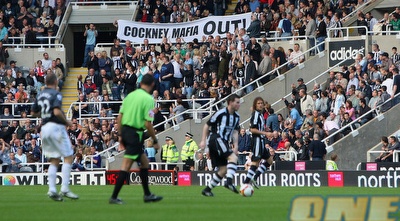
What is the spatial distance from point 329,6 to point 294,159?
9241 millimetres

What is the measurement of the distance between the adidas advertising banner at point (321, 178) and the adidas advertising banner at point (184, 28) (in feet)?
33.6

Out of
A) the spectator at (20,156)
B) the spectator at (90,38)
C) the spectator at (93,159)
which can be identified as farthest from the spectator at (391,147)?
the spectator at (90,38)

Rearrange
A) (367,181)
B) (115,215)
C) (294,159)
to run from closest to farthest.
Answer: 1. (115,215)
2. (367,181)
3. (294,159)

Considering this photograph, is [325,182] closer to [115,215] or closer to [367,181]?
[367,181]

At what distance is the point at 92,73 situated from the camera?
3866cm

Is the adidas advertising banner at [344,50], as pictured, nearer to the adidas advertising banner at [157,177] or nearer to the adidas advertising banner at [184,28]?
the adidas advertising banner at [184,28]

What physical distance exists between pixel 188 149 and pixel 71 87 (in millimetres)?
10404

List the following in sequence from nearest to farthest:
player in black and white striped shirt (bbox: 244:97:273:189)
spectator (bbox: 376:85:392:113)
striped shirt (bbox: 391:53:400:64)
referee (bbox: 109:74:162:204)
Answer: referee (bbox: 109:74:162:204) → player in black and white striped shirt (bbox: 244:97:273:189) → spectator (bbox: 376:85:392:113) → striped shirt (bbox: 391:53:400:64)

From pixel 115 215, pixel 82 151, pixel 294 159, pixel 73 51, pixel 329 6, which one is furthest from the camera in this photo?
pixel 73 51

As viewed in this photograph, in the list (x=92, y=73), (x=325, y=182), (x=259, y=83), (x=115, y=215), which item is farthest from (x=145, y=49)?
(x=115, y=215)

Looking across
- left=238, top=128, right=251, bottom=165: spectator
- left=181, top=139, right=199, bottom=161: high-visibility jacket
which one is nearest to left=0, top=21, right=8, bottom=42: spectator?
left=181, top=139, right=199, bottom=161: high-visibility jacket

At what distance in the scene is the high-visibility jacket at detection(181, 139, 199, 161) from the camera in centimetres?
3253

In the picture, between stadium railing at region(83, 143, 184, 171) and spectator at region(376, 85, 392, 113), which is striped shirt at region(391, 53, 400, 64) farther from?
stadium railing at region(83, 143, 184, 171)

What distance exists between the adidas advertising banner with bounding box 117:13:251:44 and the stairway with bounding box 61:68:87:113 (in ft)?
9.49
